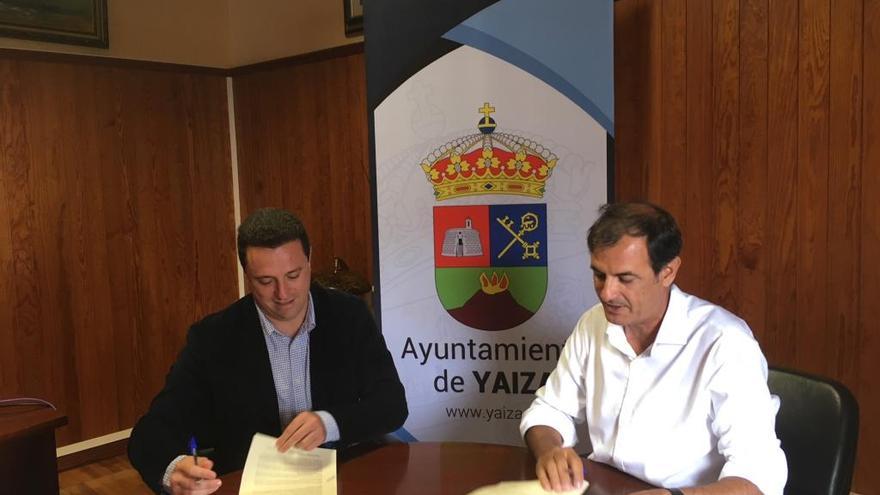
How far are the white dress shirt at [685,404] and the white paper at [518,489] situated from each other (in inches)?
8.6

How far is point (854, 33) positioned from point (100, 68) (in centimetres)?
317

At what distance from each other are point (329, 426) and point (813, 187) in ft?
5.32

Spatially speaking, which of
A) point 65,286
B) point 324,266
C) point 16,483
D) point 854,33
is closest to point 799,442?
point 854,33

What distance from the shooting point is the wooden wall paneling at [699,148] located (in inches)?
94.7

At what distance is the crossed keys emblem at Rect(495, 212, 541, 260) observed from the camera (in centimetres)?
235

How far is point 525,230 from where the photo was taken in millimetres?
2359

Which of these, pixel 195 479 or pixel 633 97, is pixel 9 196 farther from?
pixel 633 97

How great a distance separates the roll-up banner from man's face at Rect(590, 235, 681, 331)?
812mm

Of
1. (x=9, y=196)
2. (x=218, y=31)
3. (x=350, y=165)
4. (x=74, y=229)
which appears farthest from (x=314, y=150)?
(x=9, y=196)

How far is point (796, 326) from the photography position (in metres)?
2.28

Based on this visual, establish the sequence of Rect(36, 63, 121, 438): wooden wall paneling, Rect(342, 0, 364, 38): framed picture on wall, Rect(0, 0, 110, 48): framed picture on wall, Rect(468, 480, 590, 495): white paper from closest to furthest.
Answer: Rect(468, 480, 590, 495): white paper
Rect(0, 0, 110, 48): framed picture on wall
Rect(36, 63, 121, 438): wooden wall paneling
Rect(342, 0, 364, 38): framed picture on wall

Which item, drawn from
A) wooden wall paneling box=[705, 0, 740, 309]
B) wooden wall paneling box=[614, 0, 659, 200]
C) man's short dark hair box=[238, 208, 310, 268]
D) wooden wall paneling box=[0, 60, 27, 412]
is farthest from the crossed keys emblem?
wooden wall paneling box=[0, 60, 27, 412]

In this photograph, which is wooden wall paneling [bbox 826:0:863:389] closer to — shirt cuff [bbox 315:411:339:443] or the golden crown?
the golden crown

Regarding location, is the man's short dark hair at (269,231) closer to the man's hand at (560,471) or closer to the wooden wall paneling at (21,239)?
the man's hand at (560,471)
